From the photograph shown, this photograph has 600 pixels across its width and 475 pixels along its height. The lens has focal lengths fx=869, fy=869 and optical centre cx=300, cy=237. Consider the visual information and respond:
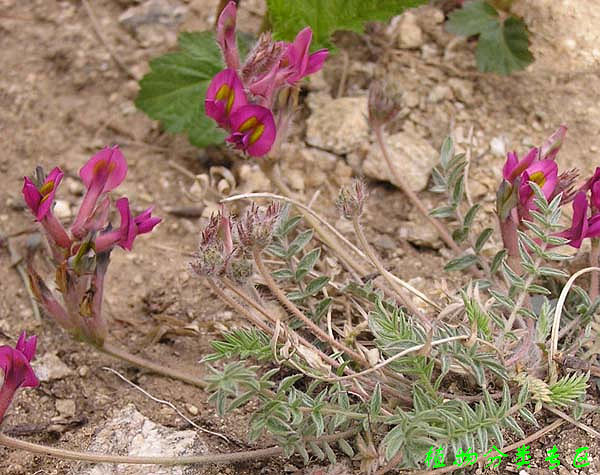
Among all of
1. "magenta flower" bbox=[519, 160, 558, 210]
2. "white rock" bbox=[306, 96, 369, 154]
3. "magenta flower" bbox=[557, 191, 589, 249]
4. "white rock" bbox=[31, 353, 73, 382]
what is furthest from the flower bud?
"white rock" bbox=[31, 353, 73, 382]

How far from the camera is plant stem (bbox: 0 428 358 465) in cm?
186

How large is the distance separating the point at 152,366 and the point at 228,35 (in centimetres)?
86

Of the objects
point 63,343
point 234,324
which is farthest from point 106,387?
point 234,324

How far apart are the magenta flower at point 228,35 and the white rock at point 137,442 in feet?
3.05

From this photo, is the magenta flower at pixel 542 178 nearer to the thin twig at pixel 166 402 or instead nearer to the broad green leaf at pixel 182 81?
the thin twig at pixel 166 402

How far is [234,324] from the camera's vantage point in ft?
7.86

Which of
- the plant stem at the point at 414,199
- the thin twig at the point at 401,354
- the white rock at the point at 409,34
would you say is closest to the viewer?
the thin twig at the point at 401,354

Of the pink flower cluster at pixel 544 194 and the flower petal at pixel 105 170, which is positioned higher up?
the flower petal at pixel 105 170

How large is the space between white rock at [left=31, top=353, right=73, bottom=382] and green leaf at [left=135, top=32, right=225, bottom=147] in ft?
2.84

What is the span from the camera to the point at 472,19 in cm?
294

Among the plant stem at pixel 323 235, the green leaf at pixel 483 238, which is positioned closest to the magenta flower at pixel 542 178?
the green leaf at pixel 483 238

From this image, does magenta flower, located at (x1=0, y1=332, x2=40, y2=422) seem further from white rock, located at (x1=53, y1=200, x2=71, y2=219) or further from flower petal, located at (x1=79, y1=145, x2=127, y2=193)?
white rock, located at (x1=53, y1=200, x2=71, y2=219)

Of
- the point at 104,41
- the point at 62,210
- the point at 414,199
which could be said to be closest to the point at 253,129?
the point at 414,199

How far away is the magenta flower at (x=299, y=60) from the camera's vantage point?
2.14m
